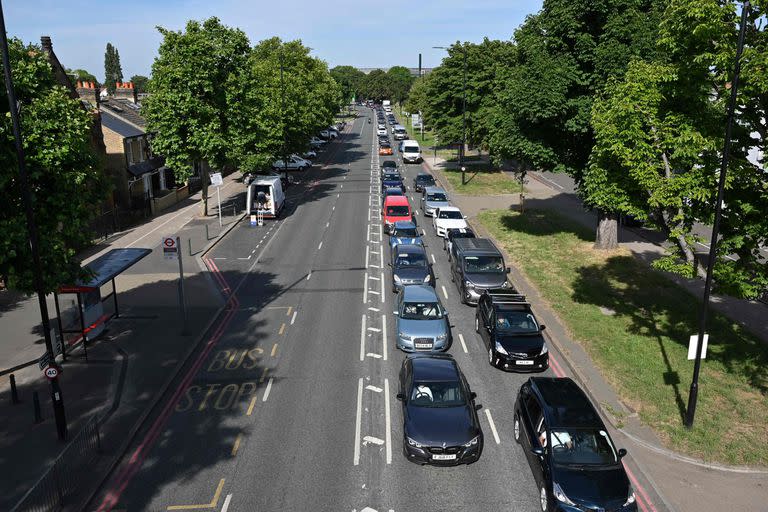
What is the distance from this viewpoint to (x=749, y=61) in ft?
46.0

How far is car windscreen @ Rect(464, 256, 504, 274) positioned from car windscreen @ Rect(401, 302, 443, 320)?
4.35 m

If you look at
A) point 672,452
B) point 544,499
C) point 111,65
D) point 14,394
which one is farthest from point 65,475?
point 111,65

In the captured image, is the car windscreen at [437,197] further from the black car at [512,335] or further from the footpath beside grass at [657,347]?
the black car at [512,335]

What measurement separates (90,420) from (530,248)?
23507mm

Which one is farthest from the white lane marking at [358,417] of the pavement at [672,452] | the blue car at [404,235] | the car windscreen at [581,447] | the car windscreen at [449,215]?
the car windscreen at [449,215]

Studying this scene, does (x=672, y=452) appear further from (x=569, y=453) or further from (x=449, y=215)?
(x=449, y=215)

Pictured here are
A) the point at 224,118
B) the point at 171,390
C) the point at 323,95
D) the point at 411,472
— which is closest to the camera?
the point at 411,472

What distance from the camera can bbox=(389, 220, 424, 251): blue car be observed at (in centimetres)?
2978

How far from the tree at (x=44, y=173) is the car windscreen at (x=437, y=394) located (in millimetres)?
9900

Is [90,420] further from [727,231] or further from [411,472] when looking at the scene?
[727,231]

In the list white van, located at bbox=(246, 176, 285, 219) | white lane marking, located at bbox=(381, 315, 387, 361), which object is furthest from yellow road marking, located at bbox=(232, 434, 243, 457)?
white van, located at bbox=(246, 176, 285, 219)

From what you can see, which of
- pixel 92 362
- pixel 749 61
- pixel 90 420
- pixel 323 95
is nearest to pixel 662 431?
pixel 749 61

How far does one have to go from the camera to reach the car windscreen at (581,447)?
11930mm

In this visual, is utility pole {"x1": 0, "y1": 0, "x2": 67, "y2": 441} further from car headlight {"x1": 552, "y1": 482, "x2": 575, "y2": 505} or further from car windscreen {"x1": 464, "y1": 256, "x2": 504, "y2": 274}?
car windscreen {"x1": 464, "y1": 256, "x2": 504, "y2": 274}
